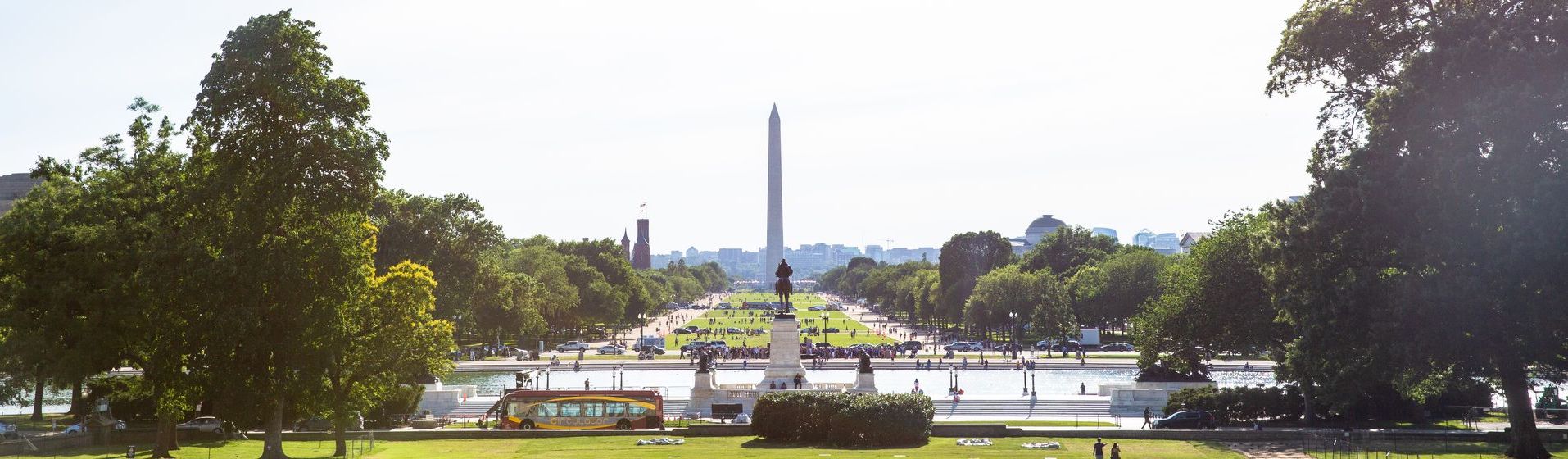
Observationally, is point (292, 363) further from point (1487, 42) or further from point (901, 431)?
point (1487, 42)

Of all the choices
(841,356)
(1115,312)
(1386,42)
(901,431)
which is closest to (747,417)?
(901,431)

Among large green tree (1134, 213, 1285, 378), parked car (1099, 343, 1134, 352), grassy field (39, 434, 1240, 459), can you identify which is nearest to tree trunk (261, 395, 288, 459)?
grassy field (39, 434, 1240, 459)

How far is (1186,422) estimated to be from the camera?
42.8 metres

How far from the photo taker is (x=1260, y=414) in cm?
4431

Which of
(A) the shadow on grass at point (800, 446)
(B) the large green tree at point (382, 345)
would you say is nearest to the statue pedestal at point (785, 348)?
(A) the shadow on grass at point (800, 446)

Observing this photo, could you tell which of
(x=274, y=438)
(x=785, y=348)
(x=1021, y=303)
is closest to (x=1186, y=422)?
(x=785, y=348)

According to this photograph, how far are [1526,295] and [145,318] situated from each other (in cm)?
3235

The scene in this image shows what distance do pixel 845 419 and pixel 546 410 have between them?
467 inches

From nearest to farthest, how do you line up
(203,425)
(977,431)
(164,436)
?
(164,436), (977,431), (203,425)

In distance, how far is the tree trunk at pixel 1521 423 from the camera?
31.7 metres

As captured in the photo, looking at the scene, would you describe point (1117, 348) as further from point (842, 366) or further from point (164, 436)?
point (164, 436)

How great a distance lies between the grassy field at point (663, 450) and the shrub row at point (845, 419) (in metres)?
0.66

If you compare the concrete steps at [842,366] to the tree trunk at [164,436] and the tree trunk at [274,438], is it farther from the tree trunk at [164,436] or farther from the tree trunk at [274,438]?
the tree trunk at [274,438]

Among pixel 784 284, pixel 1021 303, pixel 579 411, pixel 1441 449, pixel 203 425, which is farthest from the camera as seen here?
pixel 1021 303
